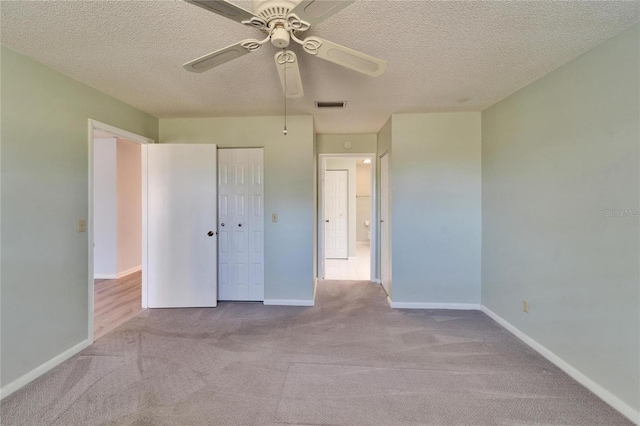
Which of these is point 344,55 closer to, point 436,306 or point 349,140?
point 349,140

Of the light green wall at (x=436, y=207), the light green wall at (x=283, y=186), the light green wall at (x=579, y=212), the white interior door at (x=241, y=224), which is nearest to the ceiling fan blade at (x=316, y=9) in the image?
the light green wall at (x=579, y=212)

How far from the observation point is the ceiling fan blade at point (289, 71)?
1446 millimetres

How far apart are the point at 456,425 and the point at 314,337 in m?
1.30

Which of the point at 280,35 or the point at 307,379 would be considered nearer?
the point at 280,35

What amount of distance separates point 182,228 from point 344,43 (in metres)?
2.71

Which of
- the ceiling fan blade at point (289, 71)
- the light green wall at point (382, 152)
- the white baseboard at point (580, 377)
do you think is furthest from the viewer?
the light green wall at point (382, 152)

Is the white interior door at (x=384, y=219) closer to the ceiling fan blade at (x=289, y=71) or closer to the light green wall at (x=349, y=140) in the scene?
the light green wall at (x=349, y=140)

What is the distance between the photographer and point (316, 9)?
1121mm

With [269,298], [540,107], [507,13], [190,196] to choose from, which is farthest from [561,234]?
[190,196]

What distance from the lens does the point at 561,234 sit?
2031 millimetres

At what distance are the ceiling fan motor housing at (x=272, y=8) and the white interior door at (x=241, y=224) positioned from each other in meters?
2.19

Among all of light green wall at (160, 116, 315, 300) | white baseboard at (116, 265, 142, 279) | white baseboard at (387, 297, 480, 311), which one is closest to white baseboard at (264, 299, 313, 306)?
light green wall at (160, 116, 315, 300)

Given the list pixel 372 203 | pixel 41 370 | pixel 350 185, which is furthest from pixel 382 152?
pixel 41 370

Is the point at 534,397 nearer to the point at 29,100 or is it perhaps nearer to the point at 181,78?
the point at 181,78
